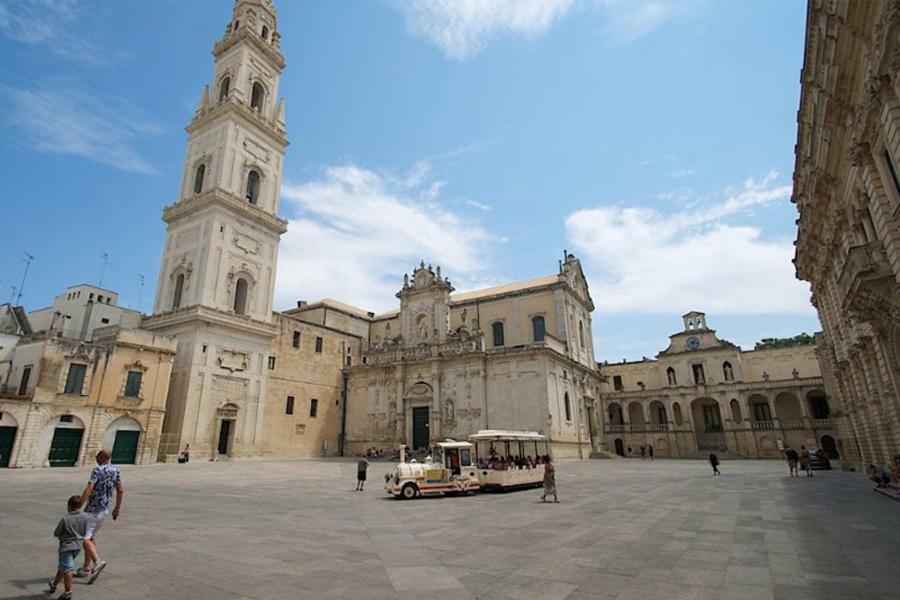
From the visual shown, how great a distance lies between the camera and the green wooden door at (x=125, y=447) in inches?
960

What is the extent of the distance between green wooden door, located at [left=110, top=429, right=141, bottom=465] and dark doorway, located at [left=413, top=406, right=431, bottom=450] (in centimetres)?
1780

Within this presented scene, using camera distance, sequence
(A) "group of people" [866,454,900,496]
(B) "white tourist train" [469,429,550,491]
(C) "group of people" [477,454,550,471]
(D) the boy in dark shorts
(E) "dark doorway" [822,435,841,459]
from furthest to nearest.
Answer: (E) "dark doorway" [822,435,841,459]
(C) "group of people" [477,454,550,471]
(B) "white tourist train" [469,429,550,491]
(A) "group of people" [866,454,900,496]
(D) the boy in dark shorts

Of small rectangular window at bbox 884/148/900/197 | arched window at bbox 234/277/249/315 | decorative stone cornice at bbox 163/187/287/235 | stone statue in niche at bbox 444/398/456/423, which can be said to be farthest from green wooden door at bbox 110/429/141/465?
small rectangular window at bbox 884/148/900/197

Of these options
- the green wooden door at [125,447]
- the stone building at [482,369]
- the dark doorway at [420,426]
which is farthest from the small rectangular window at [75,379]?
the dark doorway at [420,426]

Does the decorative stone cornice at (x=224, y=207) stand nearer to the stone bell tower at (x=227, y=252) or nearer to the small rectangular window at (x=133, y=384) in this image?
the stone bell tower at (x=227, y=252)

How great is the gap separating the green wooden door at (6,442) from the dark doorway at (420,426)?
22.7m

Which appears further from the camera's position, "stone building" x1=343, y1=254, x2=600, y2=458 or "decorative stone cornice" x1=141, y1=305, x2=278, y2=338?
"stone building" x1=343, y1=254, x2=600, y2=458

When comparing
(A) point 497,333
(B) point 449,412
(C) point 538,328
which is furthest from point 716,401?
→ (B) point 449,412

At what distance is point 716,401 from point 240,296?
4122 cm

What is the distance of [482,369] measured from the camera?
34.1 metres

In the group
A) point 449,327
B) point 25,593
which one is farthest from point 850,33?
point 449,327

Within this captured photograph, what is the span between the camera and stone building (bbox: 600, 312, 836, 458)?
3931 centimetres

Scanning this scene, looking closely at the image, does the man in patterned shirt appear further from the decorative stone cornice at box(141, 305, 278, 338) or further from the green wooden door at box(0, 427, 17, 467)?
the decorative stone cornice at box(141, 305, 278, 338)

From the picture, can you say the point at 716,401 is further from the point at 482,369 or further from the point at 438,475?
the point at 438,475
